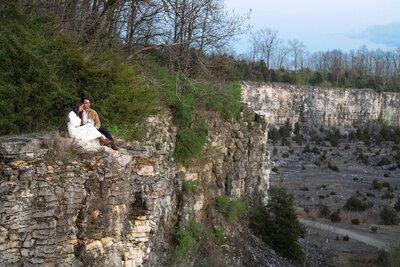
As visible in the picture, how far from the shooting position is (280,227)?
17.8 meters

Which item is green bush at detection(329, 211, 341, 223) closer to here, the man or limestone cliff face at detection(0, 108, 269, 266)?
limestone cliff face at detection(0, 108, 269, 266)

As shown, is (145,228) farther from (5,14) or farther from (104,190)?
(5,14)

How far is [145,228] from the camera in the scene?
6.99 m

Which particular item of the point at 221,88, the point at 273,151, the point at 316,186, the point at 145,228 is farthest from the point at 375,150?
the point at 145,228

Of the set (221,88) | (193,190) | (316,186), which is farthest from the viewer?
(316,186)

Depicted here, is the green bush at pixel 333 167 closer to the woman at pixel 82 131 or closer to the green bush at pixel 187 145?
the green bush at pixel 187 145

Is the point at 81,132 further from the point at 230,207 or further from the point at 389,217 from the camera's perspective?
the point at 389,217

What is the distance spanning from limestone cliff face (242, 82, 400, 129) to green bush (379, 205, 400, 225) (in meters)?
27.3

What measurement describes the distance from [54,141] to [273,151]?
39229 millimetres

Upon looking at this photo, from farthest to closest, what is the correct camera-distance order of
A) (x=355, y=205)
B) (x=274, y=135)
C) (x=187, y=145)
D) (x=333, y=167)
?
(x=274, y=135)
(x=333, y=167)
(x=355, y=205)
(x=187, y=145)

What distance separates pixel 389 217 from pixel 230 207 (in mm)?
13691

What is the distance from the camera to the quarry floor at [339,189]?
771 inches

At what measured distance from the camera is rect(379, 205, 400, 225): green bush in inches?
971

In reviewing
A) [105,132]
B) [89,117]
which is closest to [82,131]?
[105,132]
